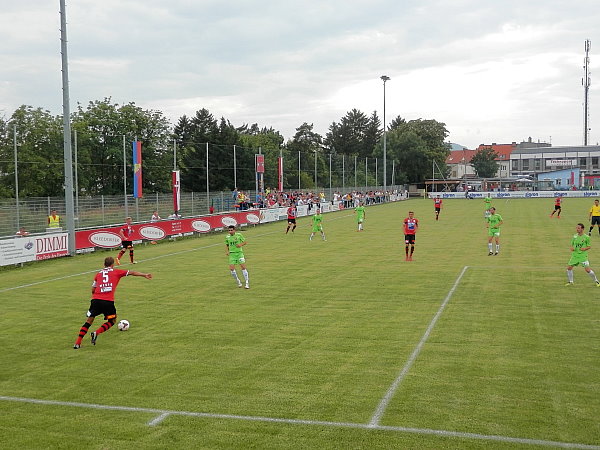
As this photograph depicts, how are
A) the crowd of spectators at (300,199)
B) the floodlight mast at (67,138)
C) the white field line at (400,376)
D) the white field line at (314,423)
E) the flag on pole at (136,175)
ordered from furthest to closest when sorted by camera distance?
1. the crowd of spectators at (300,199)
2. the flag on pole at (136,175)
3. the floodlight mast at (67,138)
4. the white field line at (400,376)
5. the white field line at (314,423)

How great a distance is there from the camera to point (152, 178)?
53875 millimetres

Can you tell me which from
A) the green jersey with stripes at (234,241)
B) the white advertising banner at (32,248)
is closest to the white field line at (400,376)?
the green jersey with stripes at (234,241)

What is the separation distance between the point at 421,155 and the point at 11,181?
90510 millimetres

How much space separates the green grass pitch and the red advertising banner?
26.3ft

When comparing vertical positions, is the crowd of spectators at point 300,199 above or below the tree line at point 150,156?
below

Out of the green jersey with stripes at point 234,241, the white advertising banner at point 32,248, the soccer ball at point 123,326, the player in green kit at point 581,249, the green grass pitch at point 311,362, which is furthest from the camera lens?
the white advertising banner at point 32,248

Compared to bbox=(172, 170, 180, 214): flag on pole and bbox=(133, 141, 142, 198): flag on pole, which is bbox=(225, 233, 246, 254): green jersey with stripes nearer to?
bbox=(133, 141, 142, 198): flag on pole

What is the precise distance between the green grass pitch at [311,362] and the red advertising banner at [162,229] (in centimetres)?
800

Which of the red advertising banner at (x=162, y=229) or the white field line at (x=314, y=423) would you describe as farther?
the red advertising banner at (x=162, y=229)

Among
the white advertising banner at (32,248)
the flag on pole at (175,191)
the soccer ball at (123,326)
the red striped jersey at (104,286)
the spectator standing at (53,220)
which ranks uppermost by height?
the flag on pole at (175,191)

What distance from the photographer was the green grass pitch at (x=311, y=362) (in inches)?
304

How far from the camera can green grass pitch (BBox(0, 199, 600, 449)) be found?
7.72 metres

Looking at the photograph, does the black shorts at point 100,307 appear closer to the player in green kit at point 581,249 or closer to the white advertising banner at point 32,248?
the player in green kit at point 581,249

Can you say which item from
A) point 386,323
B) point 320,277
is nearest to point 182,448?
point 386,323
